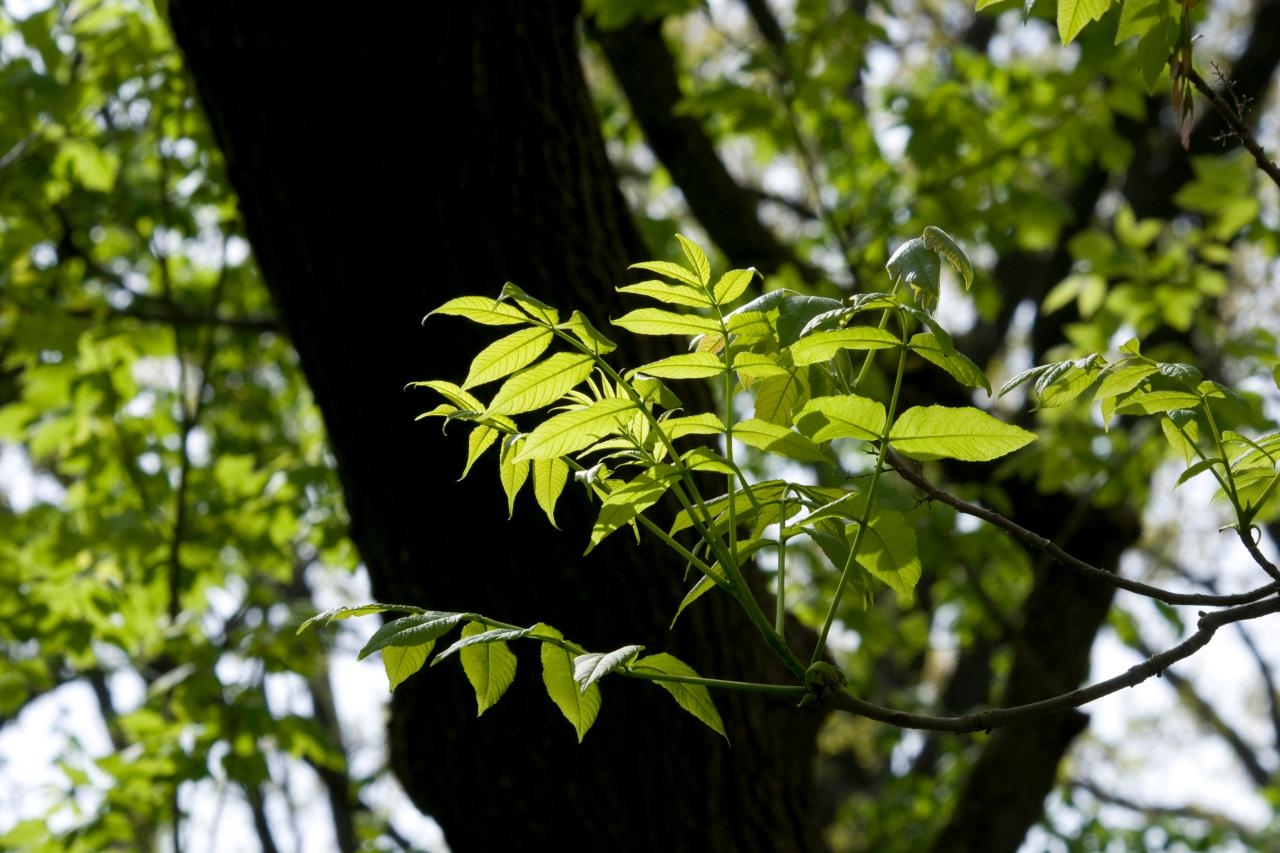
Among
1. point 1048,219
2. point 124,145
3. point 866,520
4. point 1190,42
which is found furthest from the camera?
point 124,145

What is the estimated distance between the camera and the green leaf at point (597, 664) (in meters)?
1.00

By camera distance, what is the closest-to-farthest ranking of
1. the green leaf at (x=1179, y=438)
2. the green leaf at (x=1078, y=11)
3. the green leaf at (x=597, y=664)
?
the green leaf at (x=597, y=664) < the green leaf at (x=1179, y=438) < the green leaf at (x=1078, y=11)

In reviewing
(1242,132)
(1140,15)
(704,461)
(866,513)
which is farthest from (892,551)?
(1140,15)

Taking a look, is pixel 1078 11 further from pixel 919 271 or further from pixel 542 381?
pixel 542 381

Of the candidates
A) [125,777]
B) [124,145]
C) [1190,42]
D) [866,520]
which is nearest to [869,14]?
[124,145]

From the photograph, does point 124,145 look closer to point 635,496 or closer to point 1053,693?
point 1053,693

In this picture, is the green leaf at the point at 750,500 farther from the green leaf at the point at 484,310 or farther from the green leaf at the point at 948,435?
the green leaf at the point at 484,310

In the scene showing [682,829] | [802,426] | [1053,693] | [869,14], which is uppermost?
[869,14]

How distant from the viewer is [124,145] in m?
4.80

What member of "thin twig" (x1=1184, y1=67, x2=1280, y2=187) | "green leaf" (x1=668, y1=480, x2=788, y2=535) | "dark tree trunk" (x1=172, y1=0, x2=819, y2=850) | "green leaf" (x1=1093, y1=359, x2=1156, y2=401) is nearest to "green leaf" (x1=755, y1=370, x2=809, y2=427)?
"green leaf" (x1=668, y1=480, x2=788, y2=535)

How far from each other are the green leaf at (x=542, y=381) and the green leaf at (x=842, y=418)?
212mm

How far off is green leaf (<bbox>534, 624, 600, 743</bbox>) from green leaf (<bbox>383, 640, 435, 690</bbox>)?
0.39 feet

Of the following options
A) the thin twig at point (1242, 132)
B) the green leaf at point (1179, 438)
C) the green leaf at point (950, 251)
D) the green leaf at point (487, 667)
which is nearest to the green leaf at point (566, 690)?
the green leaf at point (487, 667)

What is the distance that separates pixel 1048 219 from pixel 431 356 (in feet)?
9.77
